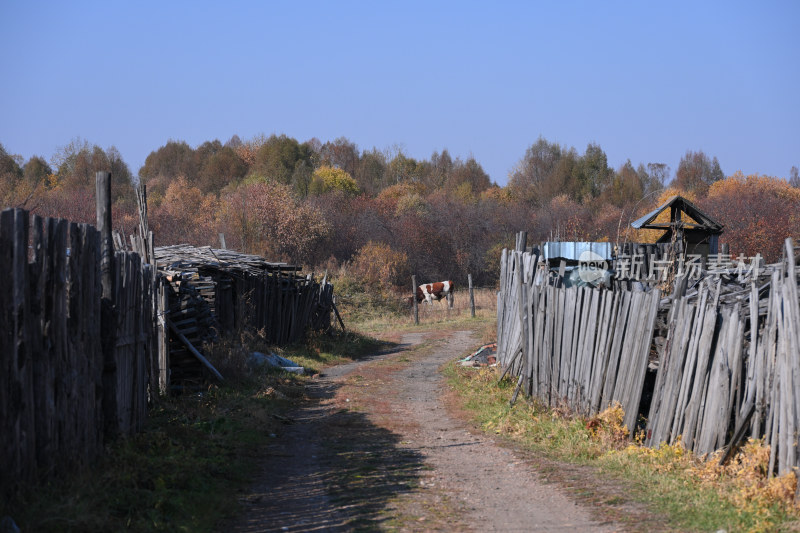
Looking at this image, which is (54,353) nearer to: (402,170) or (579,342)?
(579,342)

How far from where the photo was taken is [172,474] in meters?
6.29

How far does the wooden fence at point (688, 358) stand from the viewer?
18.2 ft

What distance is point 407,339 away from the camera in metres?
23.0

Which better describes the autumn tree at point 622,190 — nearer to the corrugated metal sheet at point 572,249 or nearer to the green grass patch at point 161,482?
the corrugated metal sheet at point 572,249

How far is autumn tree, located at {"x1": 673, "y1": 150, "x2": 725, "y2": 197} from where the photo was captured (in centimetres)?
7025

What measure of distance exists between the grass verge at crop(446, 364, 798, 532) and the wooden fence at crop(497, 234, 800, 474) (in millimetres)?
196

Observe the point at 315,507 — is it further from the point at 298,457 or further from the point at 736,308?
the point at 736,308

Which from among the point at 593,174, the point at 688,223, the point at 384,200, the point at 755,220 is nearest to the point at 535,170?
the point at 593,174

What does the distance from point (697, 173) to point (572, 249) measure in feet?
203

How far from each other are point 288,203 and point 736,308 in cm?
3718

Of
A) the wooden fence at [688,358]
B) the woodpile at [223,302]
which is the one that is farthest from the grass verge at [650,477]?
the woodpile at [223,302]

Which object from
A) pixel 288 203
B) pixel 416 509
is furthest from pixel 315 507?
pixel 288 203

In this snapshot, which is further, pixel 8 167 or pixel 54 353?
pixel 8 167

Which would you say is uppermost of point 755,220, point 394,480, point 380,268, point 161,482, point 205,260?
point 755,220
